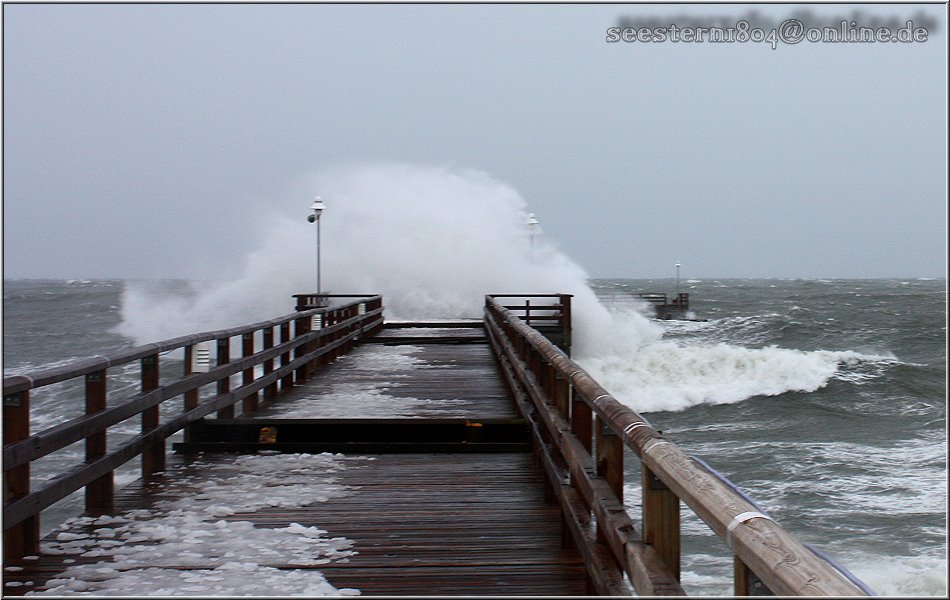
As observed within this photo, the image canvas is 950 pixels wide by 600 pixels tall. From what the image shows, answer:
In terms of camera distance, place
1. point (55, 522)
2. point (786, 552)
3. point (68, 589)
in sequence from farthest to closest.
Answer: point (55, 522) → point (68, 589) → point (786, 552)

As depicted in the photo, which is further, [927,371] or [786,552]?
[927,371]

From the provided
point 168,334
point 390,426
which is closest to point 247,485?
point 390,426

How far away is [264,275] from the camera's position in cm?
4012

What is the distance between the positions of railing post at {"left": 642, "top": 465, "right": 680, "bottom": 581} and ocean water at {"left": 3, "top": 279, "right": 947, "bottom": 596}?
22.5ft

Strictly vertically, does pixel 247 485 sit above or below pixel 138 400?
below

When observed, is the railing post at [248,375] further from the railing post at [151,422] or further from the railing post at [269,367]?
the railing post at [151,422]

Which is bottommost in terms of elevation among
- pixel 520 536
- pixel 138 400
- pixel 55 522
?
pixel 55 522

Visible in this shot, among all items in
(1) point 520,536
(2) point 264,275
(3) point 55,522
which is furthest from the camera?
(2) point 264,275

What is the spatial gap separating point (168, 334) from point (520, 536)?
132 feet

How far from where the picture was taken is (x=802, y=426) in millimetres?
20766

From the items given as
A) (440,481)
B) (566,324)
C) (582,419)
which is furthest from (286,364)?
(566,324)

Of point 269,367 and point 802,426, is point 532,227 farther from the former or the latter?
point 269,367

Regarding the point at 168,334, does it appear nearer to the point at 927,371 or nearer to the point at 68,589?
the point at 927,371

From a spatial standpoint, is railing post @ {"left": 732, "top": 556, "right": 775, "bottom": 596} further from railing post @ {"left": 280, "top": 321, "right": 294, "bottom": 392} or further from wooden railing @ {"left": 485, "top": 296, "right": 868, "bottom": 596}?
A: railing post @ {"left": 280, "top": 321, "right": 294, "bottom": 392}
